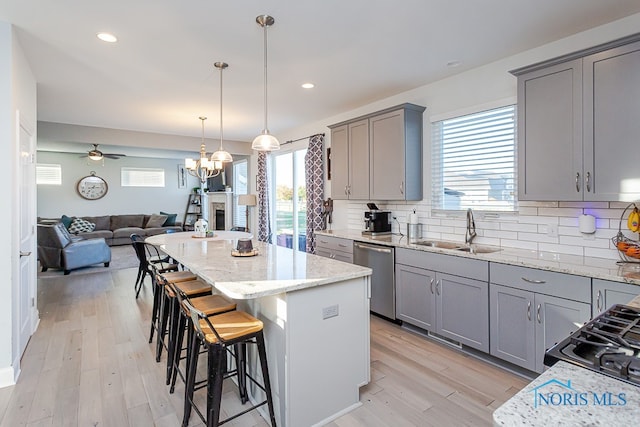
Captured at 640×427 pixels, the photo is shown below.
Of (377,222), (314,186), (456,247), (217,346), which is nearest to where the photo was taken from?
(217,346)

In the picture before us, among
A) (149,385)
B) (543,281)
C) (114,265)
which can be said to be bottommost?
(149,385)

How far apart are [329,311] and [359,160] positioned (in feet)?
8.43

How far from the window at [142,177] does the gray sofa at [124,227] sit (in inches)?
40.0

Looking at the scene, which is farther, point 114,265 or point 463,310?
point 114,265

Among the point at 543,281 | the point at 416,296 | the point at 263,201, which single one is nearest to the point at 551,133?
the point at 543,281

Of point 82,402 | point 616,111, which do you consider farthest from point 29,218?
point 616,111

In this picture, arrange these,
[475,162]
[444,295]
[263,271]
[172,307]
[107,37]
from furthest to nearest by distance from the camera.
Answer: [475,162] < [444,295] < [107,37] < [172,307] < [263,271]

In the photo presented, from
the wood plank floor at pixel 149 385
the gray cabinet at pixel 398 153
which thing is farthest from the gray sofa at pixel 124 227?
the gray cabinet at pixel 398 153

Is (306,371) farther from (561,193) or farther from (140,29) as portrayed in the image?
(140,29)

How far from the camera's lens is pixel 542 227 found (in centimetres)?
297

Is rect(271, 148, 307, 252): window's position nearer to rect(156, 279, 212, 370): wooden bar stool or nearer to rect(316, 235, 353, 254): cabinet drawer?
rect(316, 235, 353, 254): cabinet drawer

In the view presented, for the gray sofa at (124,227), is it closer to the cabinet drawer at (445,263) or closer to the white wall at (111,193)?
the white wall at (111,193)

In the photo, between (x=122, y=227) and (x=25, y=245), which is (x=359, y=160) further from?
(x=122, y=227)

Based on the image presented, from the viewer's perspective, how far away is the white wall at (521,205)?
8.57 ft
